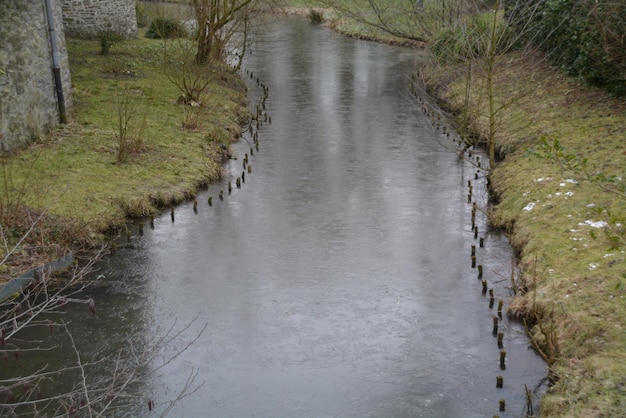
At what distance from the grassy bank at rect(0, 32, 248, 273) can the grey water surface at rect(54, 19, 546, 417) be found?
650 mm

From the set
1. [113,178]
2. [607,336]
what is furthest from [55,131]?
[607,336]

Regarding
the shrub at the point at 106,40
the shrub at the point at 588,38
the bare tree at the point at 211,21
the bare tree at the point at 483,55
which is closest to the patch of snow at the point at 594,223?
the bare tree at the point at 483,55

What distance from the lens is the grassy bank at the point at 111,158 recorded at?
1220cm

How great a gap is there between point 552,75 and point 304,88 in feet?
28.8

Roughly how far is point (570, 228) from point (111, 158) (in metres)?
9.26

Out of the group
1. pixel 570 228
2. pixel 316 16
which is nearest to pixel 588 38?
pixel 570 228

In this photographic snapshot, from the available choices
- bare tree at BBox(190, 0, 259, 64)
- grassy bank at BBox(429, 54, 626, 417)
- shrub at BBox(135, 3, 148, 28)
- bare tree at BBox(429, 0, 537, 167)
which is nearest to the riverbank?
grassy bank at BBox(429, 54, 626, 417)

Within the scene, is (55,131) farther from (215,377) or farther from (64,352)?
(215,377)

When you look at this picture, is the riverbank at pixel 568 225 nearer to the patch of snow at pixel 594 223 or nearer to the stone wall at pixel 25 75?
the patch of snow at pixel 594 223

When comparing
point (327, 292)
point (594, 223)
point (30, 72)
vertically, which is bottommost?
point (327, 292)

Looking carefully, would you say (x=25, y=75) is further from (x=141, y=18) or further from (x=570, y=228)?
(x=141, y=18)

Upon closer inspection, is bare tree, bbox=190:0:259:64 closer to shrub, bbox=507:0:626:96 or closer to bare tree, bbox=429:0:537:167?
bare tree, bbox=429:0:537:167

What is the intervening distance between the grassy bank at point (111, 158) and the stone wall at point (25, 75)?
37cm

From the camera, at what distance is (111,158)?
15.3 meters
